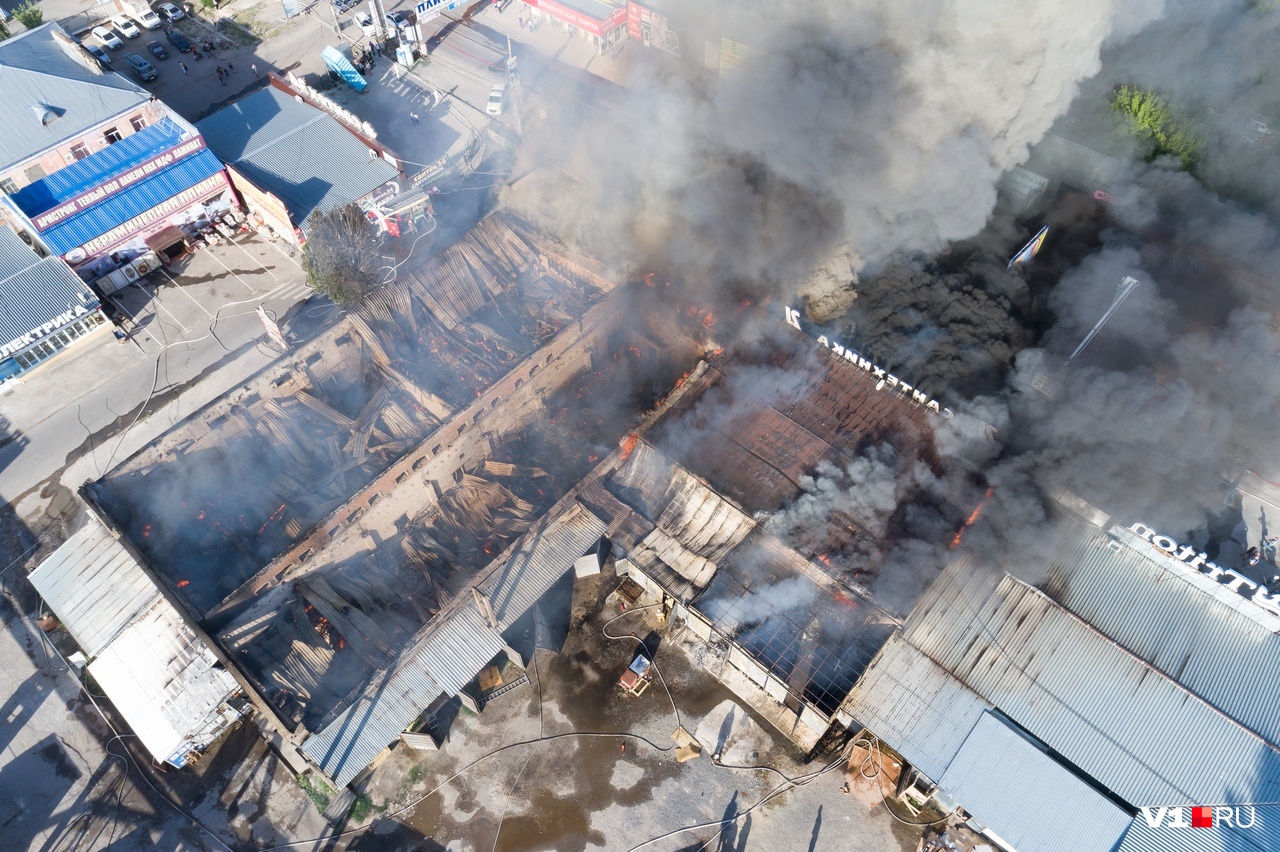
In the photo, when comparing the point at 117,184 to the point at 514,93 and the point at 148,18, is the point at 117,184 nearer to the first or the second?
the point at 514,93

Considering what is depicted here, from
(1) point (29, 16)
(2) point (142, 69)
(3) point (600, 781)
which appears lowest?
(3) point (600, 781)

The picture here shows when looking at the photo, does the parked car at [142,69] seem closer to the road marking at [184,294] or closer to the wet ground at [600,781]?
the road marking at [184,294]

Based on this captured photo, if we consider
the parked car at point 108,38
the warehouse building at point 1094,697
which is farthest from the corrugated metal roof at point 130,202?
the warehouse building at point 1094,697

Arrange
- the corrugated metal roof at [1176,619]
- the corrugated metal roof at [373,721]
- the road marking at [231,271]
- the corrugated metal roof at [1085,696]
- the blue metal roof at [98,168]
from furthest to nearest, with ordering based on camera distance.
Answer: the road marking at [231,271] → the blue metal roof at [98,168] → the corrugated metal roof at [1176,619] → the corrugated metal roof at [373,721] → the corrugated metal roof at [1085,696]

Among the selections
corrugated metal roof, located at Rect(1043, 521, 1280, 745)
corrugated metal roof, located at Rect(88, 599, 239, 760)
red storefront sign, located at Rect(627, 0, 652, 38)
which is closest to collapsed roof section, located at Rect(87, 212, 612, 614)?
corrugated metal roof, located at Rect(88, 599, 239, 760)

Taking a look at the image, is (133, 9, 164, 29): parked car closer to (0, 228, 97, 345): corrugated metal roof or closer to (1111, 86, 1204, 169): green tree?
(0, 228, 97, 345): corrugated metal roof

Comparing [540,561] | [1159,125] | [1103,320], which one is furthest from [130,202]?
[1159,125]
